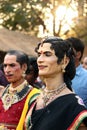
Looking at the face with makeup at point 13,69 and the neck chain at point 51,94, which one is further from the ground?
the neck chain at point 51,94

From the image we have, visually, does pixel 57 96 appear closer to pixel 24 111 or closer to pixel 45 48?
pixel 45 48


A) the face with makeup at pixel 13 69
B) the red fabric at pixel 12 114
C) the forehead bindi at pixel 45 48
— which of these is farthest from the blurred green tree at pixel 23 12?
the forehead bindi at pixel 45 48

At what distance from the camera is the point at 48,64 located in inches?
127

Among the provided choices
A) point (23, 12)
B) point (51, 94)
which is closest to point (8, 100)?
point (51, 94)

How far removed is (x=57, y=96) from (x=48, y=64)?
0.78 feet

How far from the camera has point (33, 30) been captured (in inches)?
1043

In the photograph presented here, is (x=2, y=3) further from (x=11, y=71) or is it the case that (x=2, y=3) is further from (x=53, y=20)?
(x=11, y=71)

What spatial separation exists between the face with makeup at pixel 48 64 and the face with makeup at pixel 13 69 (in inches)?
44.7

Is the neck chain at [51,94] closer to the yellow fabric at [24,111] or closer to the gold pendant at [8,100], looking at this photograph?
the yellow fabric at [24,111]

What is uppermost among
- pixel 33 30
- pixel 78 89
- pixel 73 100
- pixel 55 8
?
pixel 73 100

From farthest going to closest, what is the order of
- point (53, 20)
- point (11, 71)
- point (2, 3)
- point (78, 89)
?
point (53, 20), point (2, 3), point (78, 89), point (11, 71)

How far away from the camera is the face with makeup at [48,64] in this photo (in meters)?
3.23

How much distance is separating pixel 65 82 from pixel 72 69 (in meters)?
0.11

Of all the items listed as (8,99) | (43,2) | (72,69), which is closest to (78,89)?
(8,99)
